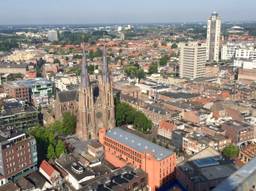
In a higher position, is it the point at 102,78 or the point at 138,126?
the point at 102,78

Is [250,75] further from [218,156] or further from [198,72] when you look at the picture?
[218,156]

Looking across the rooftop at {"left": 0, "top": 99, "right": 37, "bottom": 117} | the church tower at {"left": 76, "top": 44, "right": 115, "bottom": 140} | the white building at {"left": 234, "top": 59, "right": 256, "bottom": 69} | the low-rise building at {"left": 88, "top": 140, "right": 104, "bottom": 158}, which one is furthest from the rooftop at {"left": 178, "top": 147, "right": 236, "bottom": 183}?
the white building at {"left": 234, "top": 59, "right": 256, "bottom": 69}

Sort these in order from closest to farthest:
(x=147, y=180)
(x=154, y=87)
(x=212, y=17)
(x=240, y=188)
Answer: (x=240, y=188), (x=147, y=180), (x=154, y=87), (x=212, y=17)

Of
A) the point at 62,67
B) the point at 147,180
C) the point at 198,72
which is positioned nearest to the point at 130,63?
the point at 62,67

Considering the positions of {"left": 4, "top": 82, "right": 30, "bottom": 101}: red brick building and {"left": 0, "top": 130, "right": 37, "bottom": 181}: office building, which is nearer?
{"left": 0, "top": 130, "right": 37, "bottom": 181}: office building

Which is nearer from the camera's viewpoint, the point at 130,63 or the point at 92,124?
the point at 92,124

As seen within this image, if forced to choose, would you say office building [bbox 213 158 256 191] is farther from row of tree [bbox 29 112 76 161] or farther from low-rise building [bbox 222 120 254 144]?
low-rise building [bbox 222 120 254 144]

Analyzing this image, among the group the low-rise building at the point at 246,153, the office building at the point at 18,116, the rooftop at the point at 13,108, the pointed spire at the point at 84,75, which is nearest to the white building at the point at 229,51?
the low-rise building at the point at 246,153
